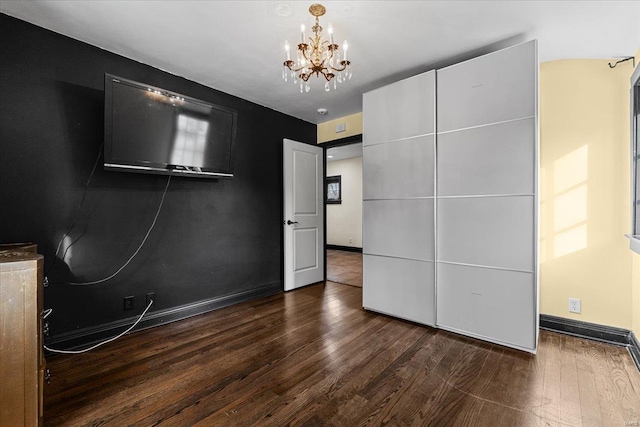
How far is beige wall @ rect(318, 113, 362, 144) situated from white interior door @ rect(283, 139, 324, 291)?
0.31 metres

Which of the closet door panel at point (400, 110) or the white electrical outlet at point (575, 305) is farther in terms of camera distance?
the closet door panel at point (400, 110)

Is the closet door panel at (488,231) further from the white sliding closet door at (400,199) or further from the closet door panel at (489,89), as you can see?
the closet door panel at (489,89)

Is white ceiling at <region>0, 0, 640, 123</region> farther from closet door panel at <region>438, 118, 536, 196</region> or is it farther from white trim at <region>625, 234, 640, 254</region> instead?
white trim at <region>625, 234, 640, 254</region>

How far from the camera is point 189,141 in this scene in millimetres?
2670

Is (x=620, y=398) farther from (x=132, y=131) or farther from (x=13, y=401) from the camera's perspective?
(x=132, y=131)

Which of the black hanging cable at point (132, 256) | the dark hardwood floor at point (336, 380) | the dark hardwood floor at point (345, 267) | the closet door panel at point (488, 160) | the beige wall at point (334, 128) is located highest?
the beige wall at point (334, 128)

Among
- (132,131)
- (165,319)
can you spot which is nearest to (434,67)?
(132,131)

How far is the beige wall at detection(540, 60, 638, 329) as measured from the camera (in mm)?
2311

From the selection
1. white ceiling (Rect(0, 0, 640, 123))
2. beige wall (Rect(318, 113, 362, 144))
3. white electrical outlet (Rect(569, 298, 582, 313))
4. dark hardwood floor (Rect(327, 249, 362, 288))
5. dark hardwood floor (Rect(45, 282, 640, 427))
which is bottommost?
dark hardwood floor (Rect(45, 282, 640, 427))

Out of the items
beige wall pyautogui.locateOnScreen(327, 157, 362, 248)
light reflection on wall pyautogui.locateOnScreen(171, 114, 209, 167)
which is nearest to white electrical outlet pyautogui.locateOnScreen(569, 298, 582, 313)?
light reflection on wall pyautogui.locateOnScreen(171, 114, 209, 167)

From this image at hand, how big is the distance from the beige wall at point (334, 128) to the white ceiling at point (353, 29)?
47.5 inches

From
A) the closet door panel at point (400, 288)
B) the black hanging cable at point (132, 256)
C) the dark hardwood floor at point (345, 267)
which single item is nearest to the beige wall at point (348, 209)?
the dark hardwood floor at point (345, 267)

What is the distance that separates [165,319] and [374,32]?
10.6 feet

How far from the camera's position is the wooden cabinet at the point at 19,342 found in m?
1.22
